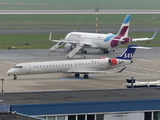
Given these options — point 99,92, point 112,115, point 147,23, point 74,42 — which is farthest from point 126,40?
point 147,23

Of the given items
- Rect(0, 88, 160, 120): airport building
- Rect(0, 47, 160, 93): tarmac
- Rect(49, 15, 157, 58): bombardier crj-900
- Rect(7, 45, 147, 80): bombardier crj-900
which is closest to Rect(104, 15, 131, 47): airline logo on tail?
Rect(49, 15, 157, 58): bombardier crj-900

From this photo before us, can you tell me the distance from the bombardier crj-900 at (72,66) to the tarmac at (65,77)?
1162mm

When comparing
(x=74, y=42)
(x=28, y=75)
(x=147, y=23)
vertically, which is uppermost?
(x=147, y=23)

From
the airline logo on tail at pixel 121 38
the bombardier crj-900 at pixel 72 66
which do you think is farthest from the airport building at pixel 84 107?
the airline logo on tail at pixel 121 38

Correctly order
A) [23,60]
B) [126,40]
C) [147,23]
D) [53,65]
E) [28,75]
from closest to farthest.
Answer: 1. [53,65]
2. [28,75]
3. [23,60]
4. [126,40]
5. [147,23]

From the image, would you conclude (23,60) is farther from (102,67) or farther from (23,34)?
(23,34)

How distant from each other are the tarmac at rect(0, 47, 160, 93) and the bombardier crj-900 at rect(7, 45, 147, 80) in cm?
116

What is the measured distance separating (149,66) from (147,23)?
358 feet

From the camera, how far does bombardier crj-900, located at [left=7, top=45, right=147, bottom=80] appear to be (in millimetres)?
69500

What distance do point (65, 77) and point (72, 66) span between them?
231 cm

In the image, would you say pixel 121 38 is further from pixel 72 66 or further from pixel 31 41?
pixel 72 66

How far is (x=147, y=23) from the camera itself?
194 metres

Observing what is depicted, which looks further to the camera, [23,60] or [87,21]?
[87,21]

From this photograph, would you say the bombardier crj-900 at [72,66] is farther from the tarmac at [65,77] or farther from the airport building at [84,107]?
the airport building at [84,107]
